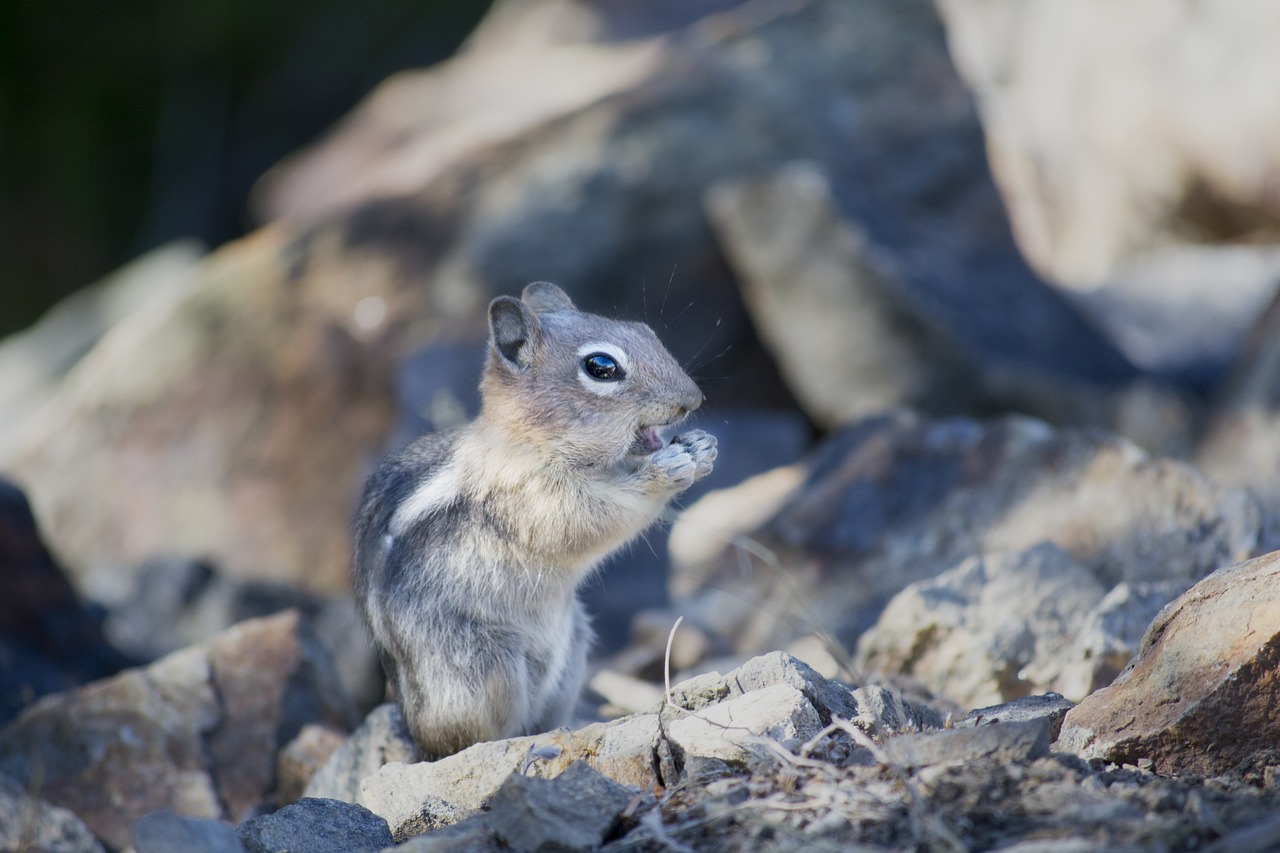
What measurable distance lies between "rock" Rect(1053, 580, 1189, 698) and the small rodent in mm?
1374

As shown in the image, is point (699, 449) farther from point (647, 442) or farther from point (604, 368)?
point (604, 368)

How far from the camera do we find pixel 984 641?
437cm

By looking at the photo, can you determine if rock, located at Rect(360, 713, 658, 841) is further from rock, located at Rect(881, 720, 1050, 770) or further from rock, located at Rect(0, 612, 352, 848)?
rock, located at Rect(0, 612, 352, 848)

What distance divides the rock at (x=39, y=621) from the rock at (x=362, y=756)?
7.01 feet

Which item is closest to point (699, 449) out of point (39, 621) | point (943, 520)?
point (943, 520)

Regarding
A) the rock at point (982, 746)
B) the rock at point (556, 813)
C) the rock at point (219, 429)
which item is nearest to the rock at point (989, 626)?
the rock at point (982, 746)

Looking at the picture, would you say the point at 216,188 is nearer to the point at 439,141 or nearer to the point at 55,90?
the point at 55,90

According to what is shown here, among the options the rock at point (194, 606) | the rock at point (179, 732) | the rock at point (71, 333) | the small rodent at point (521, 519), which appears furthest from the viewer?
the rock at point (71, 333)

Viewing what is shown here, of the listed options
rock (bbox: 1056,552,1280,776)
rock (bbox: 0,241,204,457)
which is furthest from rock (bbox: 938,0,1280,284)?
rock (bbox: 0,241,204,457)

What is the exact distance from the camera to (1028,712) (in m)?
3.47

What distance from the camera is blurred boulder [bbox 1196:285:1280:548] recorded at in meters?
6.07

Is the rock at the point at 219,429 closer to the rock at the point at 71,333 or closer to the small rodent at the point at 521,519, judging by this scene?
the rock at the point at 71,333

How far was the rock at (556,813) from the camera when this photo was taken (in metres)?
2.83

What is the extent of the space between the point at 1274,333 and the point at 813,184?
277 cm
